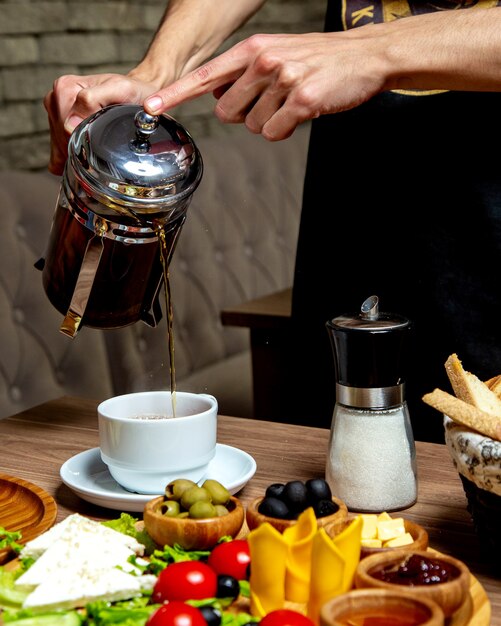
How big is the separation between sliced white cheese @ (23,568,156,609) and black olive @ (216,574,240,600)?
6 cm

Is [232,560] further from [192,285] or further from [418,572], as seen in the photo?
[192,285]

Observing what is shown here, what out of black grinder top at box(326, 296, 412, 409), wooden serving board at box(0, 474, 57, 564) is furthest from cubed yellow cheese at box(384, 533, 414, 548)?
wooden serving board at box(0, 474, 57, 564)

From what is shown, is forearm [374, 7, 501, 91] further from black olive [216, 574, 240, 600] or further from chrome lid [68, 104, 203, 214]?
black olive [216, 574, 240, 600]

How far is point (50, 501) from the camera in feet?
3.73

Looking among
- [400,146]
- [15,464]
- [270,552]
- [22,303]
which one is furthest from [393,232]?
[22,303]

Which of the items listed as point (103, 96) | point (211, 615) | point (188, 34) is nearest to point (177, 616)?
point (211, 615)

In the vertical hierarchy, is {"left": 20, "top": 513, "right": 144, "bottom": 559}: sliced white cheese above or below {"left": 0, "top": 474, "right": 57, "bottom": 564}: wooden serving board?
above

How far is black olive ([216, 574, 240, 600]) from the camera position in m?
0.88

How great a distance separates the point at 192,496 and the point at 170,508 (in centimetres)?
3

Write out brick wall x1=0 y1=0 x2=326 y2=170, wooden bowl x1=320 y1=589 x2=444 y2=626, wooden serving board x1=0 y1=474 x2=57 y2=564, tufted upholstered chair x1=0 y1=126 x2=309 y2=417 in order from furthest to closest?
brick wall x1=0 y1=0 x2=326 y2=170 → tufted upholstered chair x1=0 y1=126 x2=309 y2=417 → wooden serving board x1=0 y1=474 x2=57 y2=564 → wooden bowl x1=320 y1=589 x2=444 y2=626

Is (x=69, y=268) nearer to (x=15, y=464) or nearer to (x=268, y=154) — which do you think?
(x=15, y=464)

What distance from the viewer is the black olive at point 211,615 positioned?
0.81 m

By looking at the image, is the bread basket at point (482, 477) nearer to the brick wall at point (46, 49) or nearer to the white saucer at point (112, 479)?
the white saucer at point (112, 479)

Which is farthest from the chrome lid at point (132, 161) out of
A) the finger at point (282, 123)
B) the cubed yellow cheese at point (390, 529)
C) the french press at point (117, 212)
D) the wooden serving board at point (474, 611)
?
the wooden serving board at point (474, 611)
